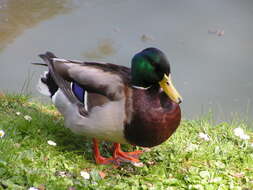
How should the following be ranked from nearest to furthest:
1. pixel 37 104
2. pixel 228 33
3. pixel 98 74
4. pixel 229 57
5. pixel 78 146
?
1. pixel 98 74
2. pixel 78 146
3. pixel 37 104
4. pixel 229 57
5. pixel 228 33

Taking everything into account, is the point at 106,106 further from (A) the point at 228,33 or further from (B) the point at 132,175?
(A) the point at 228,33

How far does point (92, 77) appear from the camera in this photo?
11.3ft

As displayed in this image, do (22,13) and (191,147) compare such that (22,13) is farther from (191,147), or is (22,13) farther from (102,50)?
(191,147)

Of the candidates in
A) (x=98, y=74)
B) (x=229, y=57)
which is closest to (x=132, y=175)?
(x=98, y=74)

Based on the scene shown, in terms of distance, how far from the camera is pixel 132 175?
3.29 m

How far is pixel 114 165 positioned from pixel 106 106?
0.50 meters

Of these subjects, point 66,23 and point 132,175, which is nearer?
point 132,175

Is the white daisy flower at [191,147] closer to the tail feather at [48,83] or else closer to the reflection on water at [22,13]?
the tail feather at [48,83]

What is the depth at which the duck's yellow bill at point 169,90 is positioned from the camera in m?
3.21

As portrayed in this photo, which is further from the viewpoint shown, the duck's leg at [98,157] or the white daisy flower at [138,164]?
the duck's leg at [98,157]

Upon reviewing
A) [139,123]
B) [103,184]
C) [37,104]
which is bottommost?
[37,104]

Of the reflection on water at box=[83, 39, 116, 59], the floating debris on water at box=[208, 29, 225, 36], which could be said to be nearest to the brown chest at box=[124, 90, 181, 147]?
the reflection on water at box=[83, 39, 116, 59]

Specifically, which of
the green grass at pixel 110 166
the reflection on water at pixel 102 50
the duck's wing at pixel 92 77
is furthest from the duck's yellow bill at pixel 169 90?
the reflection on water at pixel 102 50

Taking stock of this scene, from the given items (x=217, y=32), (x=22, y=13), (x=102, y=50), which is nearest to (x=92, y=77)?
(x=102, y=50)
